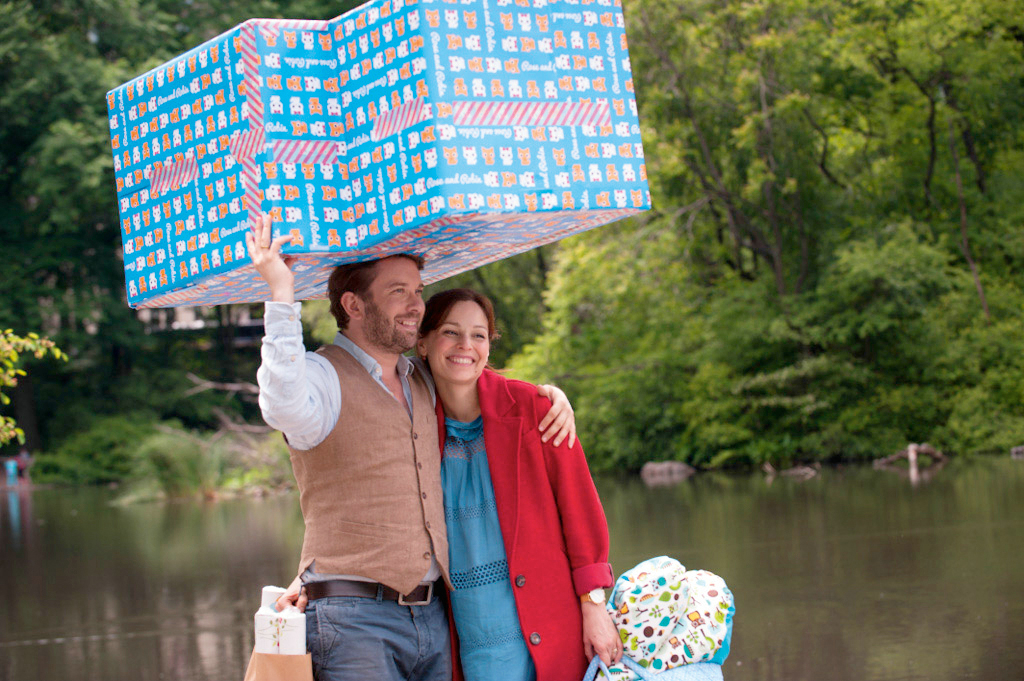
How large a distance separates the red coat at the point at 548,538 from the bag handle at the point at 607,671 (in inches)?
1.7

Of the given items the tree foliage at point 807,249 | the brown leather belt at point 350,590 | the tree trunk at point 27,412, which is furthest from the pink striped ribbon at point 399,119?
the tree trunk at point 27,412

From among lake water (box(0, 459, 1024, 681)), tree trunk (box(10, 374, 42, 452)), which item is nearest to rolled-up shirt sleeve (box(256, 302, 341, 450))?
lake water (box(0, 459, 1024, 681))

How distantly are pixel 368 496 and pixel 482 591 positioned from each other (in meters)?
0.44

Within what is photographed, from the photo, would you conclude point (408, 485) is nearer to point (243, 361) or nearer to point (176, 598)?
point (176, 598)

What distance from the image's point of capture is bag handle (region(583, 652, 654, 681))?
3158 mm

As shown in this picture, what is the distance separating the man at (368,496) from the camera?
2.97 m

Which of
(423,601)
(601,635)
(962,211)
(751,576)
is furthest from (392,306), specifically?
(962,211)

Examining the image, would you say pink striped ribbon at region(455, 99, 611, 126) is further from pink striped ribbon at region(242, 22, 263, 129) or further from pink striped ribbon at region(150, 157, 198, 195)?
pink striped ribbon at region(150, 157, 198, 195)

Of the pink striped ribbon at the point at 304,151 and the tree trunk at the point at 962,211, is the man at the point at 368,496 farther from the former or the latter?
the tree trunk at the point at 962,211

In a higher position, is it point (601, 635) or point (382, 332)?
point (382, 332)

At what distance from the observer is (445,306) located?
133 inches

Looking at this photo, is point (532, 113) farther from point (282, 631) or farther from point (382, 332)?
point (282, 631)

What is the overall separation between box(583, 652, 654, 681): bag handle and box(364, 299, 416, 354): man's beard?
1.02 m

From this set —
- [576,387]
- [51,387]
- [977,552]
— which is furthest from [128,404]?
[977,552]
